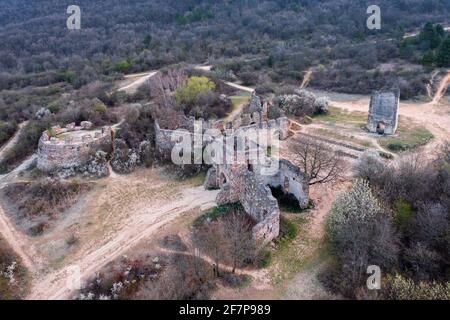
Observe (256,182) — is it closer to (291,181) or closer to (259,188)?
(259,188)

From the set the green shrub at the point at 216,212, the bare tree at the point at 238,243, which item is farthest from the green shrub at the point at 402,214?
the green shrub at the point at 216,212

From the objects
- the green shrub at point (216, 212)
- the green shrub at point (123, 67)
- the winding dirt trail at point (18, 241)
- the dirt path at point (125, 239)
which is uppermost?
the green shrub at point (123, 67)

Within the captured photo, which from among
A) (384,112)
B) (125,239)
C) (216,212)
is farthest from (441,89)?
(125,239)

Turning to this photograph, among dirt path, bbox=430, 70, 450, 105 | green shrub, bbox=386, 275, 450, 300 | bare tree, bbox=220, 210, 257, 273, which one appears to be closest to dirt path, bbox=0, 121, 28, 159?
bare tree, bbox=220, 210, 257, 273

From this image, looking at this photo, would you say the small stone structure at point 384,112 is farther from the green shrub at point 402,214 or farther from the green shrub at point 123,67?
the green shrub at point 123,67

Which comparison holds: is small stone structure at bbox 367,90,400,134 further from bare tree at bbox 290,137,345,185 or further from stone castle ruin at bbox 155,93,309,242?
bare tree at bbox 290,137,345,185

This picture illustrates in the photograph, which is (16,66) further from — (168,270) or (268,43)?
(168,270)
